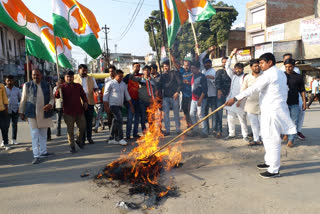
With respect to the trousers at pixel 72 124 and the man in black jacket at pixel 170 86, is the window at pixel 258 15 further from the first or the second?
the trousers at pixel 72 124

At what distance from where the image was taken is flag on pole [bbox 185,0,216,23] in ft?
23.7

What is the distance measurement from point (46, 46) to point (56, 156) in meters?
3.63

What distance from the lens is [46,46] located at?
7.00 metres

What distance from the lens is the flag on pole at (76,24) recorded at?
18.7 ft

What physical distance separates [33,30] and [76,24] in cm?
125

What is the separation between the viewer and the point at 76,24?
610cm

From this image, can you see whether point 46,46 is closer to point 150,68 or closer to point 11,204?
point 150,68

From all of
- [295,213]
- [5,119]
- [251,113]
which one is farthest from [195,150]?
[5,119]

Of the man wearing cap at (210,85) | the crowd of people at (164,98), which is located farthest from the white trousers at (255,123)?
the man wearing cap at (210,85)

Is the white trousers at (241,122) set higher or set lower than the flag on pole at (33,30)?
lower

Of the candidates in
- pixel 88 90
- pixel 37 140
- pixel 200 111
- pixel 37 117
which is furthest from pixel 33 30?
pixel 200 111

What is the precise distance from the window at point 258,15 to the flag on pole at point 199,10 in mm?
19379

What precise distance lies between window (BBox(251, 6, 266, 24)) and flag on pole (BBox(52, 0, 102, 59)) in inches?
872

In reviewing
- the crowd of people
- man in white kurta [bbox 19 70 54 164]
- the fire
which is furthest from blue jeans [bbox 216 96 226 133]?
man in white kurta [bbox 19 70 54 164]
